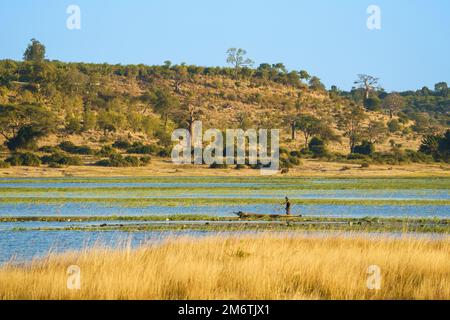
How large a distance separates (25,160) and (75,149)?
22.9 ft

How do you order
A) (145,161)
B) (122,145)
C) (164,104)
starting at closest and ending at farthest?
(145,161), (122,145), (164,104)

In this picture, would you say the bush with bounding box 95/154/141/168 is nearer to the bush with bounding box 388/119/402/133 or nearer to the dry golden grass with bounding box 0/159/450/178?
the dry golden grass with bounding box 0/159/450/178

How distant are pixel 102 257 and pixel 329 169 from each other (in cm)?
6438

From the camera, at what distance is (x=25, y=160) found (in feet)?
260

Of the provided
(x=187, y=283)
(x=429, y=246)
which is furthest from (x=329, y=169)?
(x=187, y=283)

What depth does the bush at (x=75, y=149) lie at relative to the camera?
8444cm

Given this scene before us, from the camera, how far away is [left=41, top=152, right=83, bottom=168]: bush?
79.1 meters

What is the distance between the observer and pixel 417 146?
347ft

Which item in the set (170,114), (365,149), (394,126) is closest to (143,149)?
(365,149)

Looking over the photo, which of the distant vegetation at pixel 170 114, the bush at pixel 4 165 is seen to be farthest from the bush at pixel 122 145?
the bush at pixel 4 165

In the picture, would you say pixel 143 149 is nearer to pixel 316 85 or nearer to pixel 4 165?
pixel 4 165

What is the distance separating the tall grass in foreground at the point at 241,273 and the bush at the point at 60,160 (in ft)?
193

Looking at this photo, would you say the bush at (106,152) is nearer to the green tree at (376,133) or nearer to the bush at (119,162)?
the bush at (119,162)
